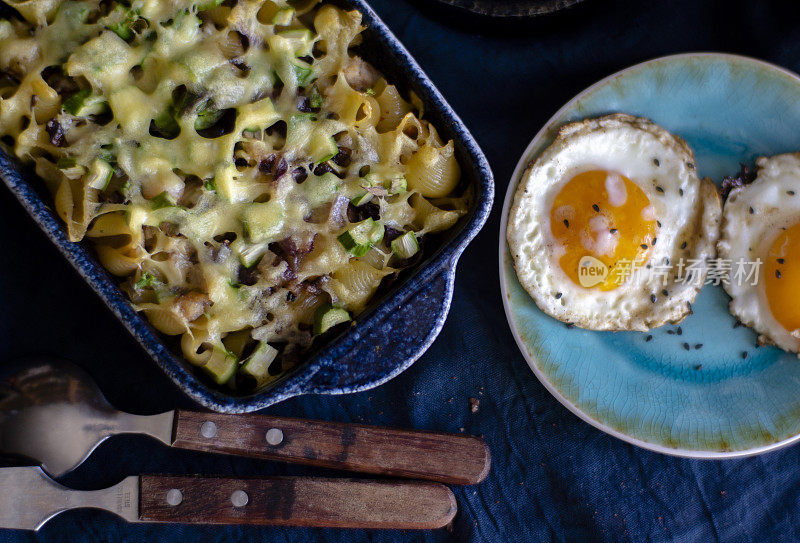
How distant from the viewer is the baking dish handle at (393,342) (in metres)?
2.05

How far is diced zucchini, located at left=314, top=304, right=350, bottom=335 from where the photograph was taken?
1.97 metres

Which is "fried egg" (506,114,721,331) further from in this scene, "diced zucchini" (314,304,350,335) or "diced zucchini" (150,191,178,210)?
"diced zucchini" (150,191,178,210)

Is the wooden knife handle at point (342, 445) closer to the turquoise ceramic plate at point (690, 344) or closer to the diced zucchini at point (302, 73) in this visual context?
the turquoise ceramic plate at point (690, 344)

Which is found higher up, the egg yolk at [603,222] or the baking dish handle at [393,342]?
the baking dish handle at [393,342]

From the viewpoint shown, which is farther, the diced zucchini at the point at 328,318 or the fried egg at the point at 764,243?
the fried egg at the point at 764,243

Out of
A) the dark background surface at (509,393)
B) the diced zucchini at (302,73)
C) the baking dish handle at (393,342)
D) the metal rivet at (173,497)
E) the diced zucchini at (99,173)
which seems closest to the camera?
the diced zucchini at (99,173)

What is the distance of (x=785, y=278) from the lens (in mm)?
2514

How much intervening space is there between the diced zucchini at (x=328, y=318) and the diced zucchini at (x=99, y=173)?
0.68 meters

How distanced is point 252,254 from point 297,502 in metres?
0.98

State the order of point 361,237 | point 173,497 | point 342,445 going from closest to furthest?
point 361,237
point 173,497
point 342,445

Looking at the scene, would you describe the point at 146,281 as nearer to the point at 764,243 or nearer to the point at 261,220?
the point at 261,220

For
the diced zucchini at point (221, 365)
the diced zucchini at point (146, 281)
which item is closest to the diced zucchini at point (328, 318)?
the diced zucchini at point (221, 365)

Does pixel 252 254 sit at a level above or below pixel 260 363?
above

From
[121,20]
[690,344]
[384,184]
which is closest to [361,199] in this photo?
[384,184]
